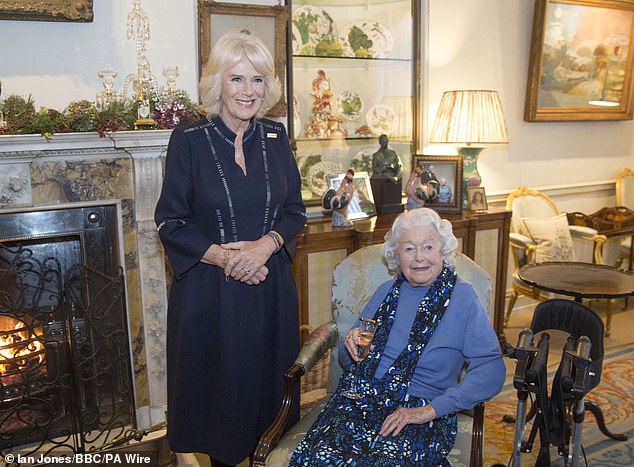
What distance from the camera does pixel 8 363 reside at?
2.80m

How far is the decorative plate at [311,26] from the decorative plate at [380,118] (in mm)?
565

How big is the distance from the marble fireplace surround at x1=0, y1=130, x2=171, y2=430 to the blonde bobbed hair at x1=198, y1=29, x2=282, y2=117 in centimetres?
73

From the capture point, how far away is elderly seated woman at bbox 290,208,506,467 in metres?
1.93

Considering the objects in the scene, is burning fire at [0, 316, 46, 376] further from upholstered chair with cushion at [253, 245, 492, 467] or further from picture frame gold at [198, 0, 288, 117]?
picture frame gold at [198, 0, 288, 117]

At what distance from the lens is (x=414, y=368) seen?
2.06 m

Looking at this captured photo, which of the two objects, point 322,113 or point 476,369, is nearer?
point 476,369

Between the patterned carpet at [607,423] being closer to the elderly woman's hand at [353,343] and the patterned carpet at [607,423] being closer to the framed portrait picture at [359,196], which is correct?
the elderly woman's hand at [353,343]

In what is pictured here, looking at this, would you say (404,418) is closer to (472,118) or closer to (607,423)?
(607,423)

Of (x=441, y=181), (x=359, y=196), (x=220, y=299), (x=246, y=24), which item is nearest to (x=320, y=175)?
(x=359, y=196)

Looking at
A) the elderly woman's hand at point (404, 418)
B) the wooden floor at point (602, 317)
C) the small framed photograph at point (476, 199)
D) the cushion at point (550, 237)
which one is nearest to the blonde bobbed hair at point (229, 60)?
the elderly woman's hand at point (404, 418)

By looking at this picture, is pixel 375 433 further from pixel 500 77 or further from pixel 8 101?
pixel 500 77

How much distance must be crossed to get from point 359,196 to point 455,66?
1.26 meters

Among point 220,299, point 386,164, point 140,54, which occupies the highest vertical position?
point 140,54

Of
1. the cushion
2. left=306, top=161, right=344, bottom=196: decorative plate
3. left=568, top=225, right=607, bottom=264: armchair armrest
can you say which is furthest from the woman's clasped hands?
left=568, top=225, right=607, bottom=264: armchair armrest
